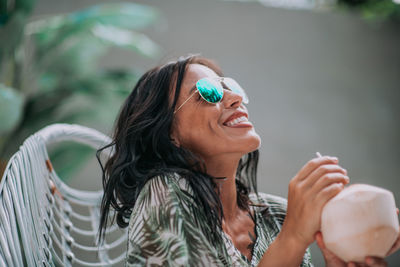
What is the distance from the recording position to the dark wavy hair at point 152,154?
4.63 feet

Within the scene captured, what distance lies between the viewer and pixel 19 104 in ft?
12.4

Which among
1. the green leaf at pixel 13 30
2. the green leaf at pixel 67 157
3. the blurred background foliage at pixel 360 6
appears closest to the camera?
the green leaf at pixel 13 30

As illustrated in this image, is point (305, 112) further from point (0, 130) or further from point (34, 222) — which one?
point (34, 222)

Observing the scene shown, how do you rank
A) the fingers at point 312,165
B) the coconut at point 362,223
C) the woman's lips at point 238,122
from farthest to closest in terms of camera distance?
the woman's lips at point 238,122 → the fingers at point 312,165 → the coconut at point 362,223

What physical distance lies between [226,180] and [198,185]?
0.21 m

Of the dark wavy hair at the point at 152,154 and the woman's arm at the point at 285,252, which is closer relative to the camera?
the woman's arm at the point at 285,252

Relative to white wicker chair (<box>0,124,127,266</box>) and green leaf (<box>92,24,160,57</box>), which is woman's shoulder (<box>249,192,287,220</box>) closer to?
white wicker chair (<box>0,124,127,266</box>)

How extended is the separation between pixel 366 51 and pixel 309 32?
30.7 inches

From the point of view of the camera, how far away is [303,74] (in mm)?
5754

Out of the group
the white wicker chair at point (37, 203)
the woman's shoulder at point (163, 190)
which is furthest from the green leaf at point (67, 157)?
the woman's shoulder at point (163, 190)

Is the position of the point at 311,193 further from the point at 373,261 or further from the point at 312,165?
the point at 373,261

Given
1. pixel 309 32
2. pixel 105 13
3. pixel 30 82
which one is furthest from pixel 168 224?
pixel 309 32

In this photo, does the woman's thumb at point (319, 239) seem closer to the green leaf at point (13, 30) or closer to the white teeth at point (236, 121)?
the white teeth at point (236, 121)

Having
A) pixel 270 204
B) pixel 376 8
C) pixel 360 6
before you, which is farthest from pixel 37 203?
pixel 360 6
